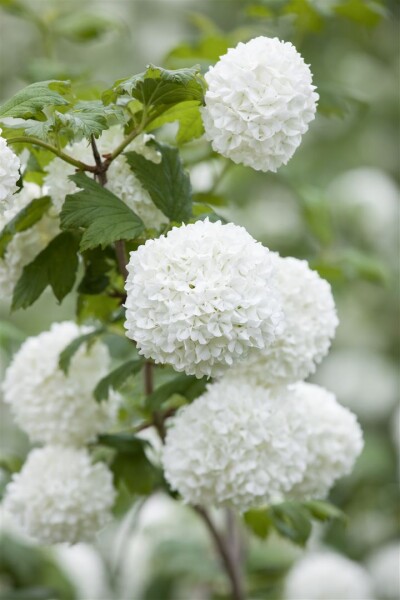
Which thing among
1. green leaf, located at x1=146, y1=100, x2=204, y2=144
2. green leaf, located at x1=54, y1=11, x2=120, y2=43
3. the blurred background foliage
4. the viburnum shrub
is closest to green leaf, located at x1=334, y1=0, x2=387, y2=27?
the blurred background foliage

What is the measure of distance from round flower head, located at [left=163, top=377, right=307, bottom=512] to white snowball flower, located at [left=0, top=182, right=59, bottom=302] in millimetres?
293

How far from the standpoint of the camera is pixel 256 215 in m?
3.29

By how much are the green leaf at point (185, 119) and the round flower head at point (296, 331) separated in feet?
0.62

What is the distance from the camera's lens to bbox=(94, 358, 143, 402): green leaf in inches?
53.5

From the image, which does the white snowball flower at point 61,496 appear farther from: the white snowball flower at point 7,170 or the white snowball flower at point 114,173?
the white snowball flower at point 7,170

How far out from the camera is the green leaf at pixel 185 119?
1.23 m

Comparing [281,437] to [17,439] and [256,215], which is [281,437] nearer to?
[256,215]

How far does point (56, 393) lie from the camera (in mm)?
1433

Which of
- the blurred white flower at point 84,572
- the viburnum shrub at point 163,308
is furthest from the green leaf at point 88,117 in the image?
the blurred white flower at point 84,572

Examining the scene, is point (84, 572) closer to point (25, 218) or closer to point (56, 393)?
point (56, 393)

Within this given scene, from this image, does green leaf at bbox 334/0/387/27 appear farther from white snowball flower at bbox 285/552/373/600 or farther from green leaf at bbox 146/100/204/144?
white snowball flower at bbox 285/552/373/600

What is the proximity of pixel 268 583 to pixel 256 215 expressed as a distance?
1343mm

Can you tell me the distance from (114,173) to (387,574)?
1.62 m

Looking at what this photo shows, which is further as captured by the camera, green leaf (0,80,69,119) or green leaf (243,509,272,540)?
green leaf (243,509,272,540)
